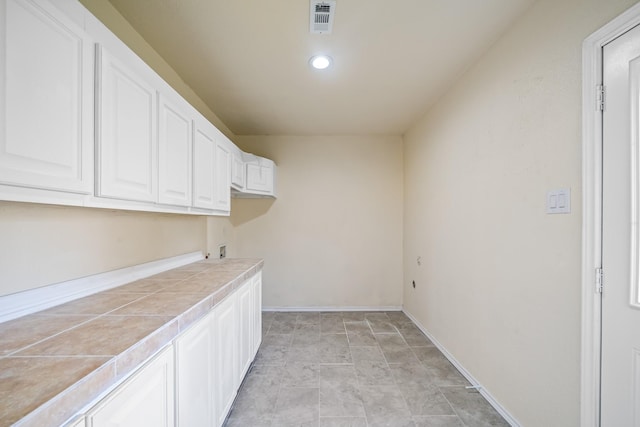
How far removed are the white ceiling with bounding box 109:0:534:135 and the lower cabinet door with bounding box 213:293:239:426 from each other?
1.80m

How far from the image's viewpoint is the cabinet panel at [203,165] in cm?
184

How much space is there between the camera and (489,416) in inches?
67.8

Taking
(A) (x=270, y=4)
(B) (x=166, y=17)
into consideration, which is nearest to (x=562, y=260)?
(A) (x=270, y=4)

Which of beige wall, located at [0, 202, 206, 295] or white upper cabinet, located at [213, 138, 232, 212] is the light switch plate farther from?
beige wall, located at [0, 202, 206, 295]

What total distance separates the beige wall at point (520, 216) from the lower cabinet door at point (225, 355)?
1.84m

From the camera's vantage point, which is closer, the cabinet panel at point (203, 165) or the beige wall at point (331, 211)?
the cabinet panel at point (203, 165)

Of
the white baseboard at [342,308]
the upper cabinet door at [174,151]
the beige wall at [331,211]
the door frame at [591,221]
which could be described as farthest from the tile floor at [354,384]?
the upper cabinet door at [174,151]

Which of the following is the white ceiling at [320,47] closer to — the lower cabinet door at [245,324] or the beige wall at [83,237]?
the beige wall at [83,237]

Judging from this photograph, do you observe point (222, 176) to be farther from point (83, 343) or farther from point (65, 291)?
point (83, 343)

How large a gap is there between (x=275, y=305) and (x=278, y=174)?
1.97 m

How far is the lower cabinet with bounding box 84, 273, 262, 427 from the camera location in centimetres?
79

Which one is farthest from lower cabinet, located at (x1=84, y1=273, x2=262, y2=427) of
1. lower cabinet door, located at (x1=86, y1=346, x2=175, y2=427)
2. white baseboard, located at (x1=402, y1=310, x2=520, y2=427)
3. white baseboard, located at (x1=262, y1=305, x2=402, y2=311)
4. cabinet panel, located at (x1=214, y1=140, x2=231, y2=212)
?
white baseboard, located at (x1=402, y1=310, x2=520, y2=427)

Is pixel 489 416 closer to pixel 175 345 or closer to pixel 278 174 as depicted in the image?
pixel 175 345

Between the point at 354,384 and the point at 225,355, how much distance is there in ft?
3.68
